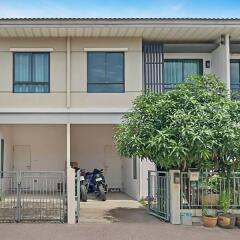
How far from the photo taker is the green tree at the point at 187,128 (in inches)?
436

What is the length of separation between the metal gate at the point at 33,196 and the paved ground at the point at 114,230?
70 centimetres

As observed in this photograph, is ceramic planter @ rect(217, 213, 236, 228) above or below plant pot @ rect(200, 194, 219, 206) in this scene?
below

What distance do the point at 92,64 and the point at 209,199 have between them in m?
7.49

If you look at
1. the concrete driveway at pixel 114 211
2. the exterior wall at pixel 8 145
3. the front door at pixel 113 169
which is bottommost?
the concrete driveway at pixel 114 211

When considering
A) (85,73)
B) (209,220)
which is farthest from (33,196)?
(85,73)

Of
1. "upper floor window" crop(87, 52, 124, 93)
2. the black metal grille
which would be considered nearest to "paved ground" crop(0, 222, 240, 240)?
"upper floor window" crop(87, 52, 124, 93)

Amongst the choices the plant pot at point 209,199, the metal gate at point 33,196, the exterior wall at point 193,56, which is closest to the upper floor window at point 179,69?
the exterior wall at point 193,56

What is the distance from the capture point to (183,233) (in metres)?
10.6

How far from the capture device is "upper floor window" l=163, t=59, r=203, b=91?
58.2 ft

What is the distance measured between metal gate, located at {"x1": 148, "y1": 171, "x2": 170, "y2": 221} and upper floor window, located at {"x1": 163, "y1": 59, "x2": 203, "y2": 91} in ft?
18.7

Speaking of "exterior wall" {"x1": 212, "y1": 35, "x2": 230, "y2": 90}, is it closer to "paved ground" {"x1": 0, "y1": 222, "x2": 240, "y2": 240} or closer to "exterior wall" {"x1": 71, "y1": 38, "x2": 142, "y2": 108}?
"exterior wall" {"x1": 71, "y1": 38, "x2": 142, "y2": 108}

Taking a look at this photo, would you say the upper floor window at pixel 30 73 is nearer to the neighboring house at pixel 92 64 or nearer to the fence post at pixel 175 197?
the neighboring house at pixel 92 64

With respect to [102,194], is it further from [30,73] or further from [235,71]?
[235,71]

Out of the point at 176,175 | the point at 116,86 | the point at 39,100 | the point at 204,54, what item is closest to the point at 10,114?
the point at 39,100
